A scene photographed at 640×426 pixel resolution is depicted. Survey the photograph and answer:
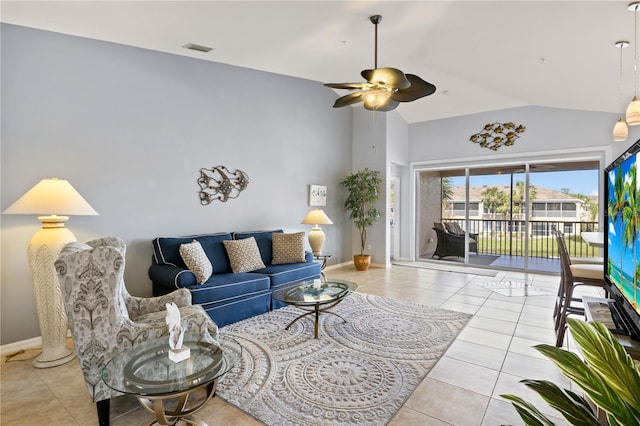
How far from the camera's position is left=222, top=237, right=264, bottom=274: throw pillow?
4.18 m

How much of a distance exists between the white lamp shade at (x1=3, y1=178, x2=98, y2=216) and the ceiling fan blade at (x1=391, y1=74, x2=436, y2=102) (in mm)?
3260

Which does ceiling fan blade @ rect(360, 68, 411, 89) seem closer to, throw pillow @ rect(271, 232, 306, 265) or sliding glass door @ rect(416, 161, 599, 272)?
throw pillow @ rect(271, 232, 306, 265)

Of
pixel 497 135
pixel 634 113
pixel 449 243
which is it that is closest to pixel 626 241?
pixel 634 113

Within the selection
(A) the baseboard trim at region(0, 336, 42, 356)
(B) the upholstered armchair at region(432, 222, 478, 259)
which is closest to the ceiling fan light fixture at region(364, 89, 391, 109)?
(A) the baseboard trim at region(0, 336, 42, 356)

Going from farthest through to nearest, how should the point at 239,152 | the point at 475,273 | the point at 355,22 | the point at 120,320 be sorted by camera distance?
1. the point at 475,273
2. the point at 239,152
3. the point at 355,22
4. the point at 120,320

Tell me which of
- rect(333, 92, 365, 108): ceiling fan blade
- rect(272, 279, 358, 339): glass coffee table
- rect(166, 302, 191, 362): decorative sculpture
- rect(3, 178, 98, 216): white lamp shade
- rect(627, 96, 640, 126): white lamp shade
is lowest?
rect(272, 279, 358, 339): glass coffee table

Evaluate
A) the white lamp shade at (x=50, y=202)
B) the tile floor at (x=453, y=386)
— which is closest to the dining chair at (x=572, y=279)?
the tile floor at (x=453, y=386)

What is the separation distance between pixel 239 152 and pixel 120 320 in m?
3.34

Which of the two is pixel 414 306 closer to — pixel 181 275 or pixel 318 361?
pixel 318 361

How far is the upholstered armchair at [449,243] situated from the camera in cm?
712

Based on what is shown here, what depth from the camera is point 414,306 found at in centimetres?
423

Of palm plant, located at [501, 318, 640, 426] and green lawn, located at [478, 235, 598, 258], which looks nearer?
palm plant, located at [501, 318, 640, 426]

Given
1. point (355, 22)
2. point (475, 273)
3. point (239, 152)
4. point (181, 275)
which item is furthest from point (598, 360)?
point (475, 273)

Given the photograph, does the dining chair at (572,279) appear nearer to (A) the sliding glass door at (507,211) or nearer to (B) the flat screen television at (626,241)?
(B) the flat screen television at (626,241)
